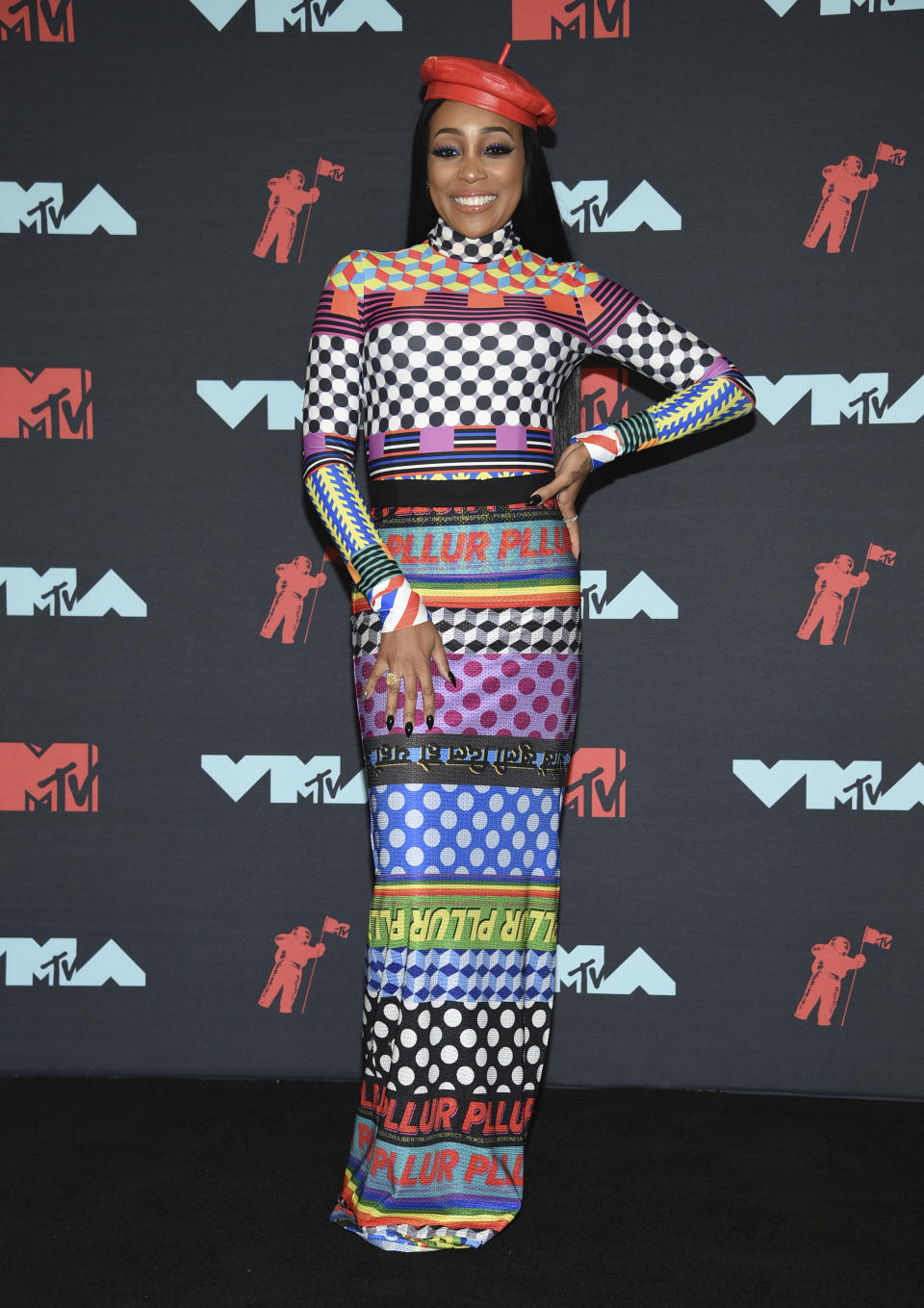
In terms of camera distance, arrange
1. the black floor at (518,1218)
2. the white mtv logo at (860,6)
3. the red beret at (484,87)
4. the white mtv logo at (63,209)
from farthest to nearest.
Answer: the white mtv logo at (63,209) < the white mtv logo at (860,6) < the red beret at (484,87) < the black floor at (518,1218)

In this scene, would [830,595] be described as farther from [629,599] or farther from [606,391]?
[606,391]

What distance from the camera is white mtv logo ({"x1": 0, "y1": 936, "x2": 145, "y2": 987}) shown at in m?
2.70

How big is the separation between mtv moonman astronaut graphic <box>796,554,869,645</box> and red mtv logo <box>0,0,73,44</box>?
2104mm

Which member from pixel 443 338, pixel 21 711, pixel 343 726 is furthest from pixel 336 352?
pixel 21 711

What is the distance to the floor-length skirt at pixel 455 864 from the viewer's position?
1.94 metres

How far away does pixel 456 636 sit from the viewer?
6.35ft

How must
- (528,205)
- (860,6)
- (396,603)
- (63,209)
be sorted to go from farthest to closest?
(63,209), (860,6), (528,205), (396,603)

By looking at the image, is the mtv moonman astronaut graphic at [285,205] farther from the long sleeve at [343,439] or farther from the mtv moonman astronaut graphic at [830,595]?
the mtv moonman astronaut graphic at [830,595]

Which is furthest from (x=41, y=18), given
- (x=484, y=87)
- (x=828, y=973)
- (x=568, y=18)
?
(x=828, y=973)

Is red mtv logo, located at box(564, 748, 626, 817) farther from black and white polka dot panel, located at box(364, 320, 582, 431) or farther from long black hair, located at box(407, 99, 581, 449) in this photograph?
black and white polka dot panel, located at box(364, 320, 582, 431)

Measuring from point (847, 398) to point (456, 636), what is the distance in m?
1.21

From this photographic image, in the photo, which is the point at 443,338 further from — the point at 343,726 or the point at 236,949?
the point at 236,949

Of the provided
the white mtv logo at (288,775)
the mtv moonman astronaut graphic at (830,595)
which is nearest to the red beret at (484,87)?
the mtv moonman astronaut graphic at (830,595)

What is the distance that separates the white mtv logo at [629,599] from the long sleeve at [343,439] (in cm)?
80
